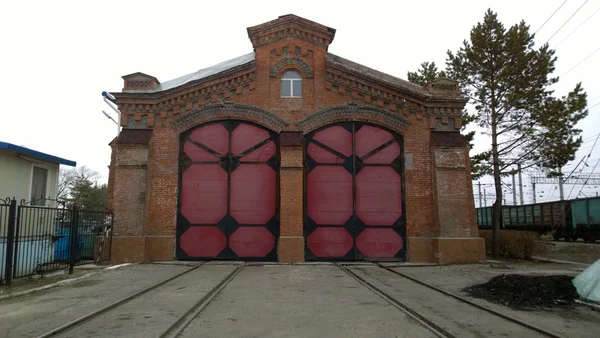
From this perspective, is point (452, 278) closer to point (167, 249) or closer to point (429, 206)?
point (429, 206)

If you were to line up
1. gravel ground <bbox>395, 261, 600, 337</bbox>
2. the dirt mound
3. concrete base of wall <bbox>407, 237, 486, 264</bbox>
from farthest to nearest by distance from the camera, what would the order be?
concrete base of wall <bbox>407, 237, 486, 264</bbox>, the dirt mound, gravel ground <bbox>395, 261, 600, 337</bbox>

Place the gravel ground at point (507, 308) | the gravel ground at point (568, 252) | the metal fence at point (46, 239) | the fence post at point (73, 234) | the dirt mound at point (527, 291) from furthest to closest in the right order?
the gravel ground at point (568, 252), the fence post at point (73, 234), the metal fence at point (46, 239), the dirt mound at point (527, 291), the gravel ground at point (507, 308)

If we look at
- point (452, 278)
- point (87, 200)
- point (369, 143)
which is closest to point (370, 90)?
point (369, 143)

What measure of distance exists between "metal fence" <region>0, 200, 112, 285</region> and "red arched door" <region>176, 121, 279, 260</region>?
2.61 m

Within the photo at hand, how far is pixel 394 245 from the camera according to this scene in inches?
596

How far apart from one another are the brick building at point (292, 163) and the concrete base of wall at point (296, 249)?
0.16ft

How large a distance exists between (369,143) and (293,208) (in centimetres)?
374

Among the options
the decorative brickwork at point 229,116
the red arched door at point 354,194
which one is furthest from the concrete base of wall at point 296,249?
the decorative brickwork at point 229,116

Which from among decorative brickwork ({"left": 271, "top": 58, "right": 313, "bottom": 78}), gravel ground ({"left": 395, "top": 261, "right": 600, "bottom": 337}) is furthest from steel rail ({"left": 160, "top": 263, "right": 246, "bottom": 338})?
decorative brickwork ({"left": 271, "top": 58, "right": 313, "bottom": 78})

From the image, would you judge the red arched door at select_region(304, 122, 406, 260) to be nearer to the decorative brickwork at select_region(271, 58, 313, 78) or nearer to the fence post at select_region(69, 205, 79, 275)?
the decorative brickwork at select_region(271, 58, 313, 78)

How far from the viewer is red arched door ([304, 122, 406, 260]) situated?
15.1 meters

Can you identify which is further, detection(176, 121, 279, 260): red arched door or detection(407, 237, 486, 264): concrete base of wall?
detection(176, 121, 279, 260): red arched door

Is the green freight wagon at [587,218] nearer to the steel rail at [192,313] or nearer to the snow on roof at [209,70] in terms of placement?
the snow on roof at [209,70]

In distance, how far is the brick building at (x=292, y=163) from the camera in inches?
582
